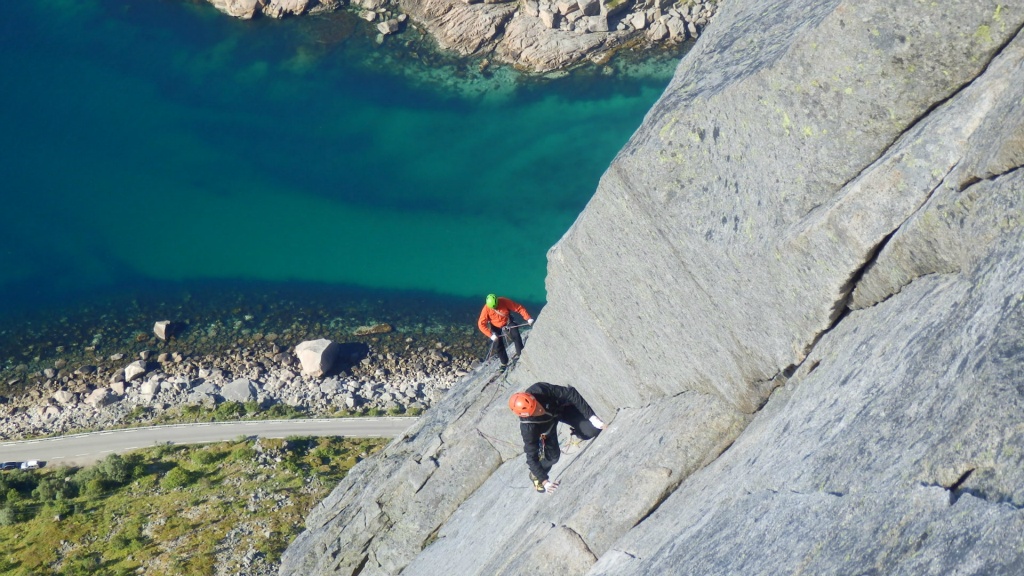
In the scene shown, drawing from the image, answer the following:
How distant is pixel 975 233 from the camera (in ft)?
22.9

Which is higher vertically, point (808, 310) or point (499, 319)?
point (499, 319)

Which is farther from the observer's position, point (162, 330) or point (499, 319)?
point (162, 330)

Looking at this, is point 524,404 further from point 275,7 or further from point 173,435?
point 275,7

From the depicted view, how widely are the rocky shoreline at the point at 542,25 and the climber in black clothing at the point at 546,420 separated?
46.0 metres

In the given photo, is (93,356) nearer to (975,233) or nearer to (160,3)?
(160,3)

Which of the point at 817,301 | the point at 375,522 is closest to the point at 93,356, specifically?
the point at 375,522

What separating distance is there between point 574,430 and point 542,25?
47158 millimetres

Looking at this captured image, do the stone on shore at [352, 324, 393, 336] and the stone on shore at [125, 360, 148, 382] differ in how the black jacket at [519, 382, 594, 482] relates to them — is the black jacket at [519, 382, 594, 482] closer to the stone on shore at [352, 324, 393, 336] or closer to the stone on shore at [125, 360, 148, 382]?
the stone on shore at [352, 324, 393, 336]

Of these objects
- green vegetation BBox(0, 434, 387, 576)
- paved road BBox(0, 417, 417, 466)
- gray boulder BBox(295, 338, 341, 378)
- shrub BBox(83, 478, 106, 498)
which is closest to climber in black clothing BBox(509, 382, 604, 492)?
green vegetation BBox(0, 434, 387, 576)

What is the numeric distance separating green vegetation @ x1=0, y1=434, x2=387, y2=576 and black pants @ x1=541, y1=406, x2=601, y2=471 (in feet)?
53.2

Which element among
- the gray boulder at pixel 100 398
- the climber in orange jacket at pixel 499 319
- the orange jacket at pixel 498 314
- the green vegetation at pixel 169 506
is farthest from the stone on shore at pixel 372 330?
the orange jacket at pixel 498 314

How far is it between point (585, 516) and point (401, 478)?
30.9 ft

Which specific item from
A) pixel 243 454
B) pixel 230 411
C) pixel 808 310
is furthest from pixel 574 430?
pixel 230 411

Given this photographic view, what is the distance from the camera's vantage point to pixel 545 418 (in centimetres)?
1389
